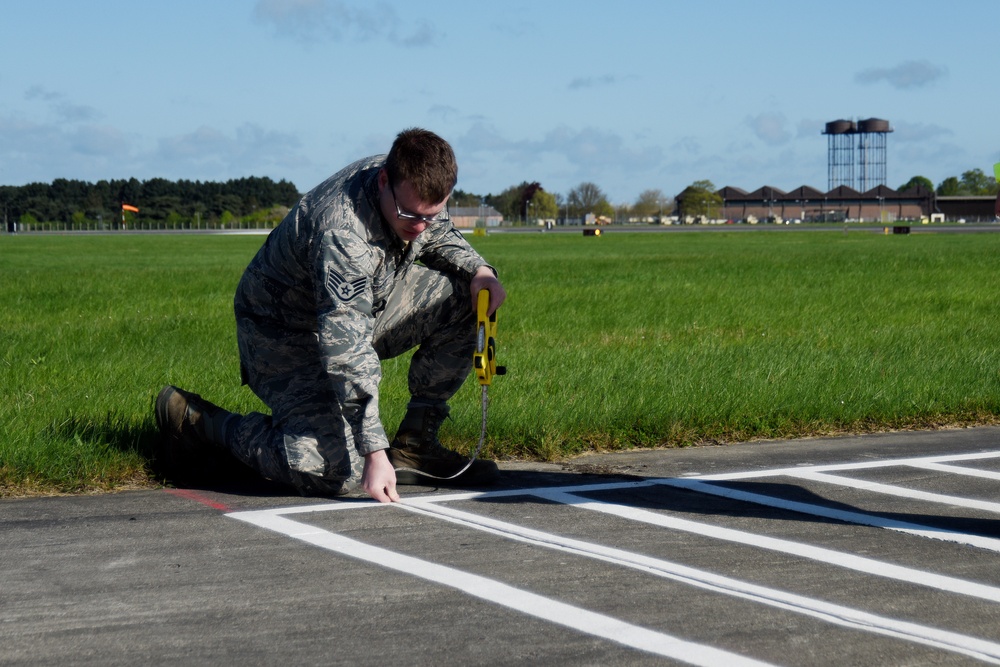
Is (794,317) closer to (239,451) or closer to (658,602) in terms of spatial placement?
(239,451)

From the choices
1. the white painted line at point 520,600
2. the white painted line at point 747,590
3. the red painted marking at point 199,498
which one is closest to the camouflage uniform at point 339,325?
the red painted marking at point 199,498

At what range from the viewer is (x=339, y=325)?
4.40m

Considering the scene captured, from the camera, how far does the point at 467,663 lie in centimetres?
309

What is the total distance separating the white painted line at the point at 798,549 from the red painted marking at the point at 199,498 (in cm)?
147

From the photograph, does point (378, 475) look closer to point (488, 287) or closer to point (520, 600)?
point (520, 600)

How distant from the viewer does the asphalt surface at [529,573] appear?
323 centimetres

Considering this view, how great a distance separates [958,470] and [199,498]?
3.87m

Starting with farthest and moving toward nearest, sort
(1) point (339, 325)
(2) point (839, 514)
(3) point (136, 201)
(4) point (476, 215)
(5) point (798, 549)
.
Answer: (3) point (136, 201)
(4) point (476, 215)
(2) point (839, 514)
(1) point (339, 325)
(5) point (798, 549)

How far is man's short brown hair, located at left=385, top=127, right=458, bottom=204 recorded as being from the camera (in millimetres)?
4293

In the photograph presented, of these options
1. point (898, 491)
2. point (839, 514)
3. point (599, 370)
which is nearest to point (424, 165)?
point (839, 514)

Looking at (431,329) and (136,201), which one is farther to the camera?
(136,201)

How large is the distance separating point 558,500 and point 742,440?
2128 mm

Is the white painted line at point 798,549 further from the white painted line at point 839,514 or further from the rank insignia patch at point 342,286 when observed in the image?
the rank insignia patch at point 342,286

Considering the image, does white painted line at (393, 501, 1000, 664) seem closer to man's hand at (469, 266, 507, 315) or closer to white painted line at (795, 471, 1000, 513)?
man's hand at (469, 266, 507, 315)
